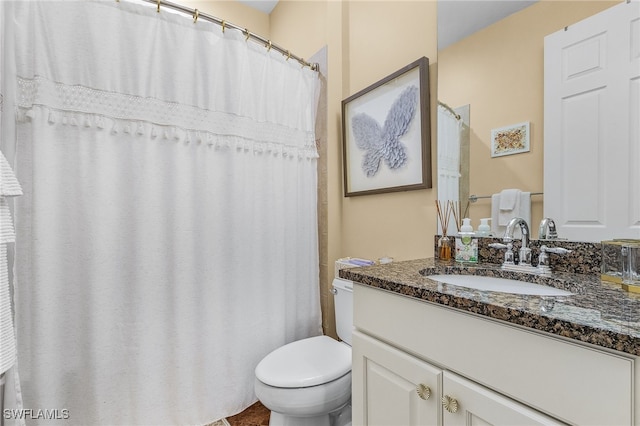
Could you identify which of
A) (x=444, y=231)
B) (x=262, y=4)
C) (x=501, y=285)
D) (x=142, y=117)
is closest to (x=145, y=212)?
(x=142, y=117)

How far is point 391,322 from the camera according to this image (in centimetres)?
81

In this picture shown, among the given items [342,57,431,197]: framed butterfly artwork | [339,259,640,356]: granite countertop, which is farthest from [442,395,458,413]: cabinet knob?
[342,57,431,197]: framed butterfly artwork

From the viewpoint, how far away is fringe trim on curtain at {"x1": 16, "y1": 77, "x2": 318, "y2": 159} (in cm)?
111

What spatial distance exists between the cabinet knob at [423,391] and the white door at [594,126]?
0.68 meters

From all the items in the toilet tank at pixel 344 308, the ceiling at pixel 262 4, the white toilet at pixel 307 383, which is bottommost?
the white toilet at pixel 307 383

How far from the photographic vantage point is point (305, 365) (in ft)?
4.15

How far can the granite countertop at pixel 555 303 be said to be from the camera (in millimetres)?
472

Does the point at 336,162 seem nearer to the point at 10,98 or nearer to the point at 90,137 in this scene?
the point at 90,137

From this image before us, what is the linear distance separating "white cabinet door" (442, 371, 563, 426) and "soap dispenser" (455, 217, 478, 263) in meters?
0.56

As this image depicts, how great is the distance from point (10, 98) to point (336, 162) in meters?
1.48

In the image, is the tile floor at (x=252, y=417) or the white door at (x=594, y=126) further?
the tile floor at (x=252, y=417)

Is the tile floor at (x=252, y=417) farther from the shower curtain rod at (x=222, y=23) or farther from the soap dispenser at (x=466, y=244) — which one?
the shower curtain rod at (x=222, y=23)

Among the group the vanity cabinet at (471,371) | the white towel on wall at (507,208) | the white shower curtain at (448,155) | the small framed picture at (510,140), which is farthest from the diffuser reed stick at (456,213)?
the vanity cabinet at (471,371)

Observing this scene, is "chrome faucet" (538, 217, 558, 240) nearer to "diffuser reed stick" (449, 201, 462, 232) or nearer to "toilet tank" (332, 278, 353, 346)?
"diffuser reed stick" (449, 201, 462, 232)
